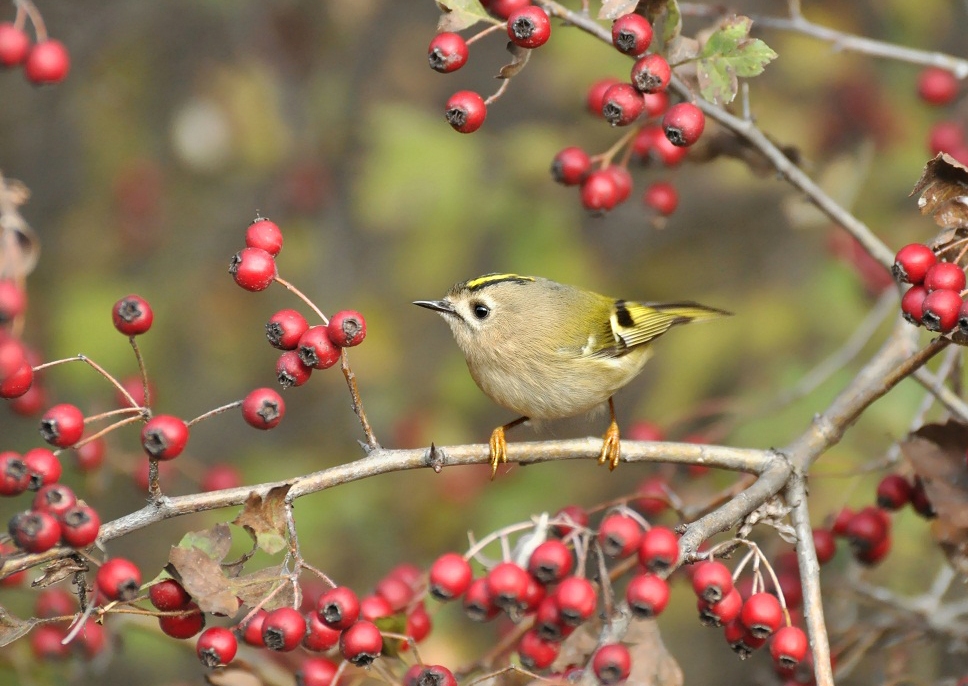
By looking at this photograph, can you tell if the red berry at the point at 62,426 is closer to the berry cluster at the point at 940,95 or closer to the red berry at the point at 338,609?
the red berry at the point at 338,609

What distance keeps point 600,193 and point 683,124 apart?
2.10 ft

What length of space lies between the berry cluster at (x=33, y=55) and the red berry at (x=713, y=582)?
1.92 meters

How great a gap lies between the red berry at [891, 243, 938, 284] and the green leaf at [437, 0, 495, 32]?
3.56 feet

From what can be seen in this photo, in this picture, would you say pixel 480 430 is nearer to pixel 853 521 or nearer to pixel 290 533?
pixel 853 521

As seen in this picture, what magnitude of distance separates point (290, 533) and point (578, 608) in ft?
2.15

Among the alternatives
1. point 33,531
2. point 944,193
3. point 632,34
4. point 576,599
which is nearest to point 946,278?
point 944,193

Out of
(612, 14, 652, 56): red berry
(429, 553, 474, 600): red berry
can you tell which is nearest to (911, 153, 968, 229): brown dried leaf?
(612, 14, 652, 56): red berry

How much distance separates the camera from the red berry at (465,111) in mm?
2502

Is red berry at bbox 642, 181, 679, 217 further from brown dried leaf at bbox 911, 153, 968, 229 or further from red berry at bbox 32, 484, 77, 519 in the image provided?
red berry at bbox 32, 484, 77, 519

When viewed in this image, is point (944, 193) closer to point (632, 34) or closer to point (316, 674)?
point (632, 34)

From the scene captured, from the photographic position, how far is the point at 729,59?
251 cm

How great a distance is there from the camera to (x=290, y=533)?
2.12m

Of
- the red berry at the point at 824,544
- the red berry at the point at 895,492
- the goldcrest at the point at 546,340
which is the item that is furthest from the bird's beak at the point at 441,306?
the red berry at the point at 895,492

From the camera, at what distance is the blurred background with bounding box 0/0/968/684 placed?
16.5 feet
